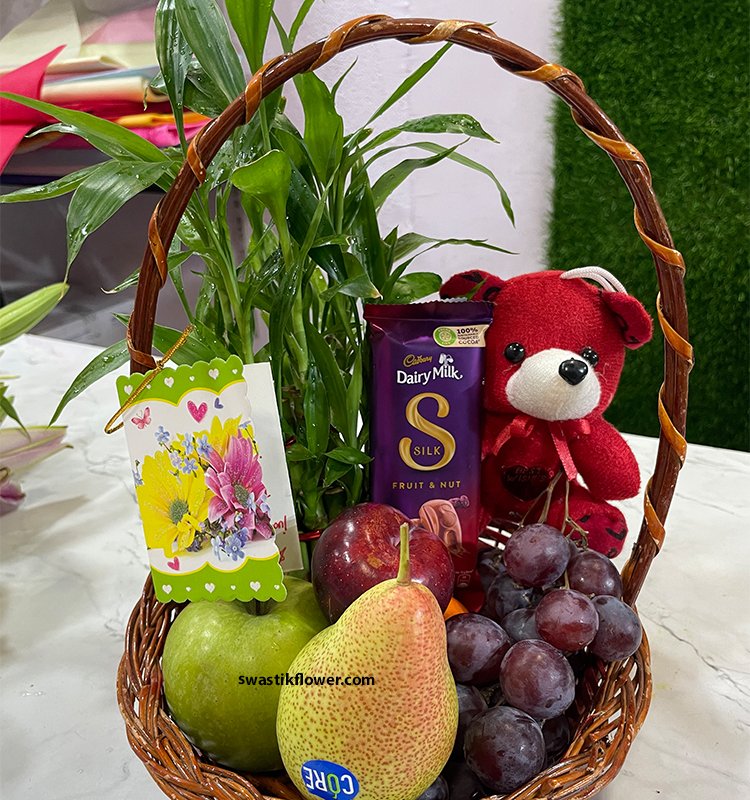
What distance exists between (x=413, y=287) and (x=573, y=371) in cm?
18

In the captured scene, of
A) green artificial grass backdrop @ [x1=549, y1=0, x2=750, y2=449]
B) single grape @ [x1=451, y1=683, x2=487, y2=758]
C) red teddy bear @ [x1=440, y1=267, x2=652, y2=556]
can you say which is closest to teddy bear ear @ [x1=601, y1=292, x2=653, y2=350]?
red teddy bear @ [x1=440, y1=267, x2=652, y2=556]

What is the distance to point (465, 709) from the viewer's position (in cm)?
55

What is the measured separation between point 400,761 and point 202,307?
1.42 ft

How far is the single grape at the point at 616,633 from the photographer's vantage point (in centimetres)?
57

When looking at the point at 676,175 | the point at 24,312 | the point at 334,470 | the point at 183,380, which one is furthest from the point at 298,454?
the point at 676,175

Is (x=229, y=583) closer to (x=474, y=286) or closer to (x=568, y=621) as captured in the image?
(x=568, y=621)

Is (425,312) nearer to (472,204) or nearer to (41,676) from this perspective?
(41,676)

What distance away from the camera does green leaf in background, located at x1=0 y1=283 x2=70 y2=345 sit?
960mm

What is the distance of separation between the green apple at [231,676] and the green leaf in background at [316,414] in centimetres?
14

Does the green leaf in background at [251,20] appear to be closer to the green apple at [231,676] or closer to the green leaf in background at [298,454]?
the green leaf in background at [298,454]

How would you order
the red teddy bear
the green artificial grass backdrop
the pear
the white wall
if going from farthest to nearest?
the white wall
the green artificial grass backdrop
the red teddy bear
the pear

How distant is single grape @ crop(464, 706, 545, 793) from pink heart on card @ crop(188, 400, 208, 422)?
29 cm

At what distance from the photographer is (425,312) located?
64cm

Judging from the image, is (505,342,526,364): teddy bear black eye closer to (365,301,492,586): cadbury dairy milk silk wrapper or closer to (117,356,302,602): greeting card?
(365,301,492,586): cadbury dairy milk silk wrapper
